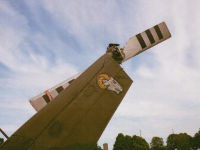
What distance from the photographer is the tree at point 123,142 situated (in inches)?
2230

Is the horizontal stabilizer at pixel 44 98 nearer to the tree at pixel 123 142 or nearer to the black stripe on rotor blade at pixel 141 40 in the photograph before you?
the black stripe on rotor blade at pixel 141 40

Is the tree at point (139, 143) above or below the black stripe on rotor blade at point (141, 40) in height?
below

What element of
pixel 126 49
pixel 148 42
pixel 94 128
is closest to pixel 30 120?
pixel 94 128

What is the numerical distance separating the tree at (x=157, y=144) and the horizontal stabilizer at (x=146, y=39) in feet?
287

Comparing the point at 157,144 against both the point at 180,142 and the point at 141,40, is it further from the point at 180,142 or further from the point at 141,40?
the point at 141,40

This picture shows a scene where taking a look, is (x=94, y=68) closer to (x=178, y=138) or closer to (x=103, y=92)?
(x=103, y=92)

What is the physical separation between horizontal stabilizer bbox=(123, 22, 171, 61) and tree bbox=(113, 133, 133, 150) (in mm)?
56310

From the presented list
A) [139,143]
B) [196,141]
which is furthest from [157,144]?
[139,143]

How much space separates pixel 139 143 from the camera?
58.1 metres

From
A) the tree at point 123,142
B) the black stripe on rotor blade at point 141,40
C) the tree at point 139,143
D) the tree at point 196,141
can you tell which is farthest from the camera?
the tree at point 196,141

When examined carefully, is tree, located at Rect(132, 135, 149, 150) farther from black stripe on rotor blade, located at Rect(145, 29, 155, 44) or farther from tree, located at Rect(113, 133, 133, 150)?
black stripe on rotor blade, located at Rect(145, 29, 155, 44)

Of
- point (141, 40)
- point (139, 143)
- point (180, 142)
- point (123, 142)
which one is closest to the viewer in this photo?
point (141, 40)

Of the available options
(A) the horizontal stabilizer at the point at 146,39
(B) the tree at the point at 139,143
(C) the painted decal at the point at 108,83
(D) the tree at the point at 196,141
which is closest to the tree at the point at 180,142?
(D) the tree at the point at 196,141

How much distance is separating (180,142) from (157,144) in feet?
29.5
